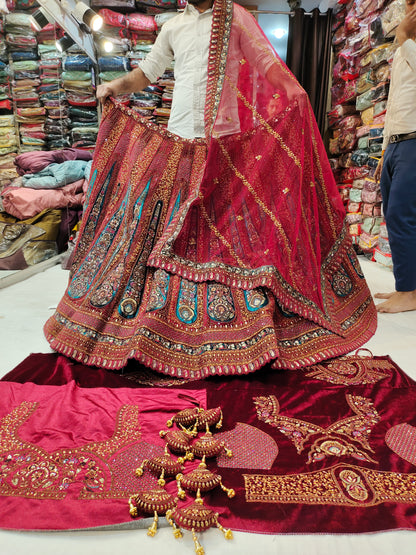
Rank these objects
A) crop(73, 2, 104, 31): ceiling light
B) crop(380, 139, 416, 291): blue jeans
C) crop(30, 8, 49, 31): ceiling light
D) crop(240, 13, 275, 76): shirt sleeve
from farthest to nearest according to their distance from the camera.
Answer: crop(73, 2, 104, 31): ceiling light, crop(30, 8, 49, 31): ceiling light, crop(380, 139, 416, 291): blue jeans, crop(240, 13, 275, 76): shirt sleeve

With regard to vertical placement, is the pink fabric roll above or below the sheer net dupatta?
below

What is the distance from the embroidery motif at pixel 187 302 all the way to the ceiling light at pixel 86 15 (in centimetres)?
345

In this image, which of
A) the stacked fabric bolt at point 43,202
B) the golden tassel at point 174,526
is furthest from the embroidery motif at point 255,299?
the stacked fabric bolt at point 43,202

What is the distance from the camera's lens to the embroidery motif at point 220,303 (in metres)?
1.46

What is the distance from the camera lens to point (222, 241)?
163 centimetres

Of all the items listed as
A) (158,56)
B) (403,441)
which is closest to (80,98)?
(158,56)

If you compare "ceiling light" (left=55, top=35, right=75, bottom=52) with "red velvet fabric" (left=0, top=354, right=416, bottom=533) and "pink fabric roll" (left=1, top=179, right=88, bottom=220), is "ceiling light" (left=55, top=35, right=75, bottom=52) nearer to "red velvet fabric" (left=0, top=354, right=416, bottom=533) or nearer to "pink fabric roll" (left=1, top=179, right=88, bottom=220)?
"pink fabric roll" (left=1, top=179, right=88, bottom=220)

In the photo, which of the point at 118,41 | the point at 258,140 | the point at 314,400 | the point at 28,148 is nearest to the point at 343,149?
the point at 118,41

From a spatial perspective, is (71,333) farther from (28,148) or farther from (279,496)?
(28,148)

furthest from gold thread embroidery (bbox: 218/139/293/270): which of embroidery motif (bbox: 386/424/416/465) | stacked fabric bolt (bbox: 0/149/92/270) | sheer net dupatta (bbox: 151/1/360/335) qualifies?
stacked fabric bolt (bbox: 0/149/92/270)

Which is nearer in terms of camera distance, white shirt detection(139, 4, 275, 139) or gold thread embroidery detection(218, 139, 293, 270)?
gold thread embroidery detection(218, 139, 293, 270)

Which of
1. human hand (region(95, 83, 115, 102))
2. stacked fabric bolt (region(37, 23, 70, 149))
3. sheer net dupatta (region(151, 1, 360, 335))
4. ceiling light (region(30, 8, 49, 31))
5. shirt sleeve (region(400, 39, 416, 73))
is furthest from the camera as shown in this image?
stacked fabric bolt (region(37, 23, 70, 149))

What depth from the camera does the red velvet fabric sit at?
2.43 ft

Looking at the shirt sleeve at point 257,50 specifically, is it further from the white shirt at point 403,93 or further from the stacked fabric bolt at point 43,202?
the stacked fabric bolt at point 43,202
